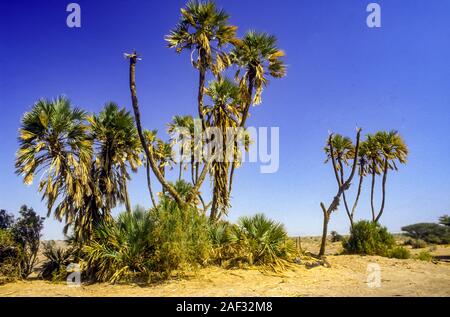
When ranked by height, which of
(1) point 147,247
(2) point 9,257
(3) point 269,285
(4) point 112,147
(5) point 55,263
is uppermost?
(4) point 112,147

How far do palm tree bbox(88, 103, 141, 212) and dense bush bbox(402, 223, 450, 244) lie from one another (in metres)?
36.8

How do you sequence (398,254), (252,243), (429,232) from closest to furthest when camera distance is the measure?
(252,243), (398,254), (429,232)

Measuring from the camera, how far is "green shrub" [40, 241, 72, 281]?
13.1m

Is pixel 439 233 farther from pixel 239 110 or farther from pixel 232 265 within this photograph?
pixel 232 265

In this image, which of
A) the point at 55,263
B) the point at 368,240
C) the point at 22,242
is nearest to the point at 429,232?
the point at 368,240

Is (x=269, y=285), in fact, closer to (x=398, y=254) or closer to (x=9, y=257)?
(x=9, y=257)

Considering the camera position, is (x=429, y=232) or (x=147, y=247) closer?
(x=147, y=247)

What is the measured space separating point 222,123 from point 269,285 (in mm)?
9977

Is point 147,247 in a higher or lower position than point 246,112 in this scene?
lower

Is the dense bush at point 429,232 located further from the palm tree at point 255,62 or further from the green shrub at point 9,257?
the green shrub at point 9,257

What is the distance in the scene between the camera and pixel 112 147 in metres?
15.9

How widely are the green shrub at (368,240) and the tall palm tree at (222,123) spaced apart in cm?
943
